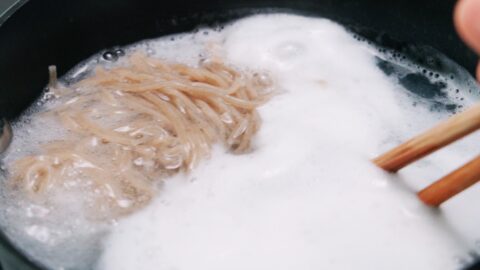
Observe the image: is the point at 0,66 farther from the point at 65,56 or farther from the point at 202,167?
the point at 202,167

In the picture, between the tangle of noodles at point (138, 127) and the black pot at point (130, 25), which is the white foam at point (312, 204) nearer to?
the tangle of noodles at point (138, 127)

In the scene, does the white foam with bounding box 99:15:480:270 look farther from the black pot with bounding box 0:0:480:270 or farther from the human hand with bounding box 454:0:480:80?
the human hand with bounding box 454:0:480:80

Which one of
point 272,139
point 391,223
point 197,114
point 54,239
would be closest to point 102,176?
point 54,239

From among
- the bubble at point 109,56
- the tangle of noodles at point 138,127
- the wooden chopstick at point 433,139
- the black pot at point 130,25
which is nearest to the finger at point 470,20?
the wooden chopstick at point 433,139

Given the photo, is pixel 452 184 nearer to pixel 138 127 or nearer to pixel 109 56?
pixel 138 127

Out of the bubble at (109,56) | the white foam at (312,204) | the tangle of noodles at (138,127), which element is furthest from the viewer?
the bubble at (109,56)

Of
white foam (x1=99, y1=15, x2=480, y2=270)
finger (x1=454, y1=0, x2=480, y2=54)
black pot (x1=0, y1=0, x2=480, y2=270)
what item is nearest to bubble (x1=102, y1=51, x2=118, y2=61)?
black pot (x1=0, y1=0, x2=480, y2=270)
